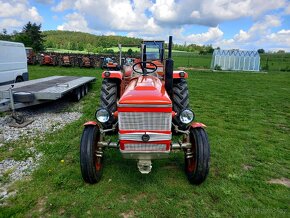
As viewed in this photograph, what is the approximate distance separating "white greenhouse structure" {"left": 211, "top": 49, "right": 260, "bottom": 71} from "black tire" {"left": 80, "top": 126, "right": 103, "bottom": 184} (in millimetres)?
22189

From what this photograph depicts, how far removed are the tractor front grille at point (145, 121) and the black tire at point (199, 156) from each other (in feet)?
1.91

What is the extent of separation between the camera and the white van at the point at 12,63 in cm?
889

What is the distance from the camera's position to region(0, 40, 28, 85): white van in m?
8.89

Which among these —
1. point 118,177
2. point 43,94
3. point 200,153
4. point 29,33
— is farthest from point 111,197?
point 29,33

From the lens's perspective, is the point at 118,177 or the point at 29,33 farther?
the point at 29,33

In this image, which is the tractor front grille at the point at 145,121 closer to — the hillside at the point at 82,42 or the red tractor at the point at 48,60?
the red tractor at the point at 48,60

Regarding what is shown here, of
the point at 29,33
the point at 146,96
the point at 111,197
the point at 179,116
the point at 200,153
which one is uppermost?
the point at 29,33

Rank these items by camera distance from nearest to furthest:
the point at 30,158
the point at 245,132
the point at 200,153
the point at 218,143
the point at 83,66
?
the point at 200,153 < the point at 30,158 < the point at 218,143 < the point at 245,132 < the point at 83,66

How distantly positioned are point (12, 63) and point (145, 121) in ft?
27.0

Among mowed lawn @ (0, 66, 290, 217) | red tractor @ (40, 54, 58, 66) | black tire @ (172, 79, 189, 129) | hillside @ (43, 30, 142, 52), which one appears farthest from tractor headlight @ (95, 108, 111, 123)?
hillside @ (43, 30, 142, 52)

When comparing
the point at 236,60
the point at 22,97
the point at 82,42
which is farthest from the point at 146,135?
the point at 82,42

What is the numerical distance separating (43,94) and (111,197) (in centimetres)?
386

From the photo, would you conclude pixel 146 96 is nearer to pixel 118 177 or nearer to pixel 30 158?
pixel 118 177

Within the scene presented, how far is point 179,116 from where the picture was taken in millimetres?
3822
